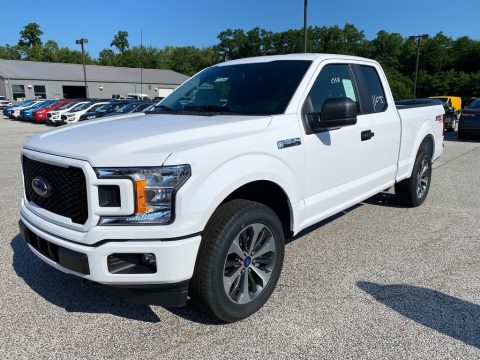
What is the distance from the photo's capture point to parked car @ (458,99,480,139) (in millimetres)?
15305

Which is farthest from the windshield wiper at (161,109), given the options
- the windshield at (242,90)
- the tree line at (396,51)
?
the tree line at (396,51)

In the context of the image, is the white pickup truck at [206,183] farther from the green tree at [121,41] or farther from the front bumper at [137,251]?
the green tree at [121,41]

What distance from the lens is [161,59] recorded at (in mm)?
101188

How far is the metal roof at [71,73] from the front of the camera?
5775cm

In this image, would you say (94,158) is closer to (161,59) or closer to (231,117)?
(231,117)

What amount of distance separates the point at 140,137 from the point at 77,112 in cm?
2486

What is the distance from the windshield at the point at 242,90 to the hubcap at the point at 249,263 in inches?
40.6

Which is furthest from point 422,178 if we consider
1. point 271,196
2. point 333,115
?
point 271,196

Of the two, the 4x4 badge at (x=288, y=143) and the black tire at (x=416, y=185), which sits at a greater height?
the 4x4 badge at (x=288, y=143)

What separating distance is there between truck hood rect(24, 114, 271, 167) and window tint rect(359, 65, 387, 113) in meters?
1.83

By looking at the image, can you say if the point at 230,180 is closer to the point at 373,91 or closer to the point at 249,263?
the point at 249,263

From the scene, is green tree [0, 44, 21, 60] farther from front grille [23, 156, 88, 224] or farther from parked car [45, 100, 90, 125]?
front grille [23, 156, 88, 224]

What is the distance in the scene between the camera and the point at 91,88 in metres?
63.6

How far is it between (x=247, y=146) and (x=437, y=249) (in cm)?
270
